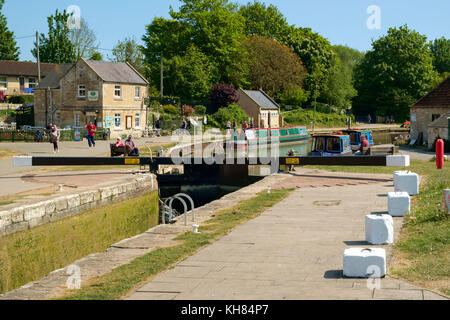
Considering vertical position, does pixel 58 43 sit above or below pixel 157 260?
above

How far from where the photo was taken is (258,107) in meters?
64.9

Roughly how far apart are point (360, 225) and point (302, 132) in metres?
46.0

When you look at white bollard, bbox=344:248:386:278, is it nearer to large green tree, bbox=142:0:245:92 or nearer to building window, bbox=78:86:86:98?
building window, bbox=78:86:86:98

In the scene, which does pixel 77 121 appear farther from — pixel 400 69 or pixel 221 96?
pixel 400 69

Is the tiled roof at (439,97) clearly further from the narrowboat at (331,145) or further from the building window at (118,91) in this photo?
the building window at (118,91)

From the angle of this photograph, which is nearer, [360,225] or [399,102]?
[360,225]

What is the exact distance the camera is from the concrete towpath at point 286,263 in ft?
27.4

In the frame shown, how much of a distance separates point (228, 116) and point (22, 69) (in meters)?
Answer: 32.3

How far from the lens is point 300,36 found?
86938 mm

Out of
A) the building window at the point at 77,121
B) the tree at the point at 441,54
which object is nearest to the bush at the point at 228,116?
the building window at the point at 77,121

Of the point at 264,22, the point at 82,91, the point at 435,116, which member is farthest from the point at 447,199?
the point at 264,22

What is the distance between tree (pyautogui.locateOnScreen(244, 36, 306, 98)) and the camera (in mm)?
74312

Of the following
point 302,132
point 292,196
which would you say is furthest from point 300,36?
point 292,196
